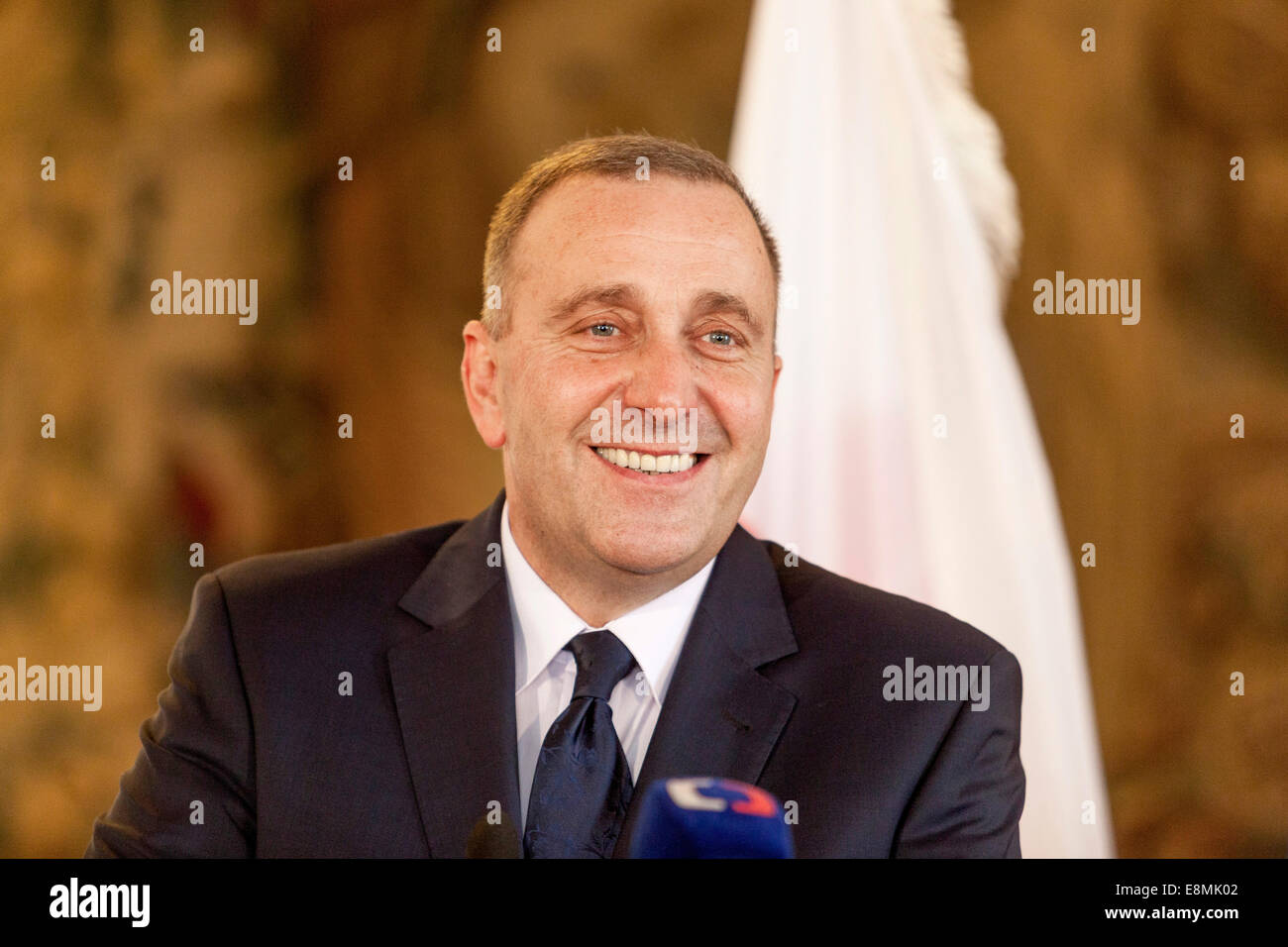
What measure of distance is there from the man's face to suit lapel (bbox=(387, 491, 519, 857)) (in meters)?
0.15

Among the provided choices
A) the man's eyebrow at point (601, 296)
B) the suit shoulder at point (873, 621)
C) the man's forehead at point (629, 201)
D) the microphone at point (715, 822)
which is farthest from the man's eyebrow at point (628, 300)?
the microphone at point (715, 822)

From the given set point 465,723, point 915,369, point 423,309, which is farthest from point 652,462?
point 423,309

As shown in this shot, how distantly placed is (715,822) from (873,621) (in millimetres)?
1143

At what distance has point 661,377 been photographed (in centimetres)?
183

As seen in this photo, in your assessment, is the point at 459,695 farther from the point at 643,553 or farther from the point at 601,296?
the point at 601,296

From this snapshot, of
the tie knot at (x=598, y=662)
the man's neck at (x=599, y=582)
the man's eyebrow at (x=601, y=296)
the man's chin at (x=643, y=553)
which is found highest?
the man's eyebrow at (x=601, y=296)

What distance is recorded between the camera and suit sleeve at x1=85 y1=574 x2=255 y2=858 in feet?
5.97

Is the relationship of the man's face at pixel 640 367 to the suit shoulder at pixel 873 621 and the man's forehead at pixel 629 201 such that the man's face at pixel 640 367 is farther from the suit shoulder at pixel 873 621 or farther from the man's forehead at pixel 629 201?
the suit shoulder at pixel 873 621

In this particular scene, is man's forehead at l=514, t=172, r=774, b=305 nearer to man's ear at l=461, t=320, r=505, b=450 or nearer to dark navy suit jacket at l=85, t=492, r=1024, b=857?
man's ear at l=461, t=320, r=505, b=450

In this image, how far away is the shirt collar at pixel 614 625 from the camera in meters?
1.88

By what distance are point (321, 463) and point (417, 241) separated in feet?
2.10

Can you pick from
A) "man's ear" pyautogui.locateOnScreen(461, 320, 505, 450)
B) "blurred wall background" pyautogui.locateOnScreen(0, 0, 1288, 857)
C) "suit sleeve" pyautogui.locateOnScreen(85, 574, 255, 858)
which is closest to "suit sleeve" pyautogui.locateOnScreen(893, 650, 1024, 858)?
"man's ear" pyautogui.locateOnScreen(461, 320, 505, 450)

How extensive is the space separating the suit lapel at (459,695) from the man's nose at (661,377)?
0.39 m
